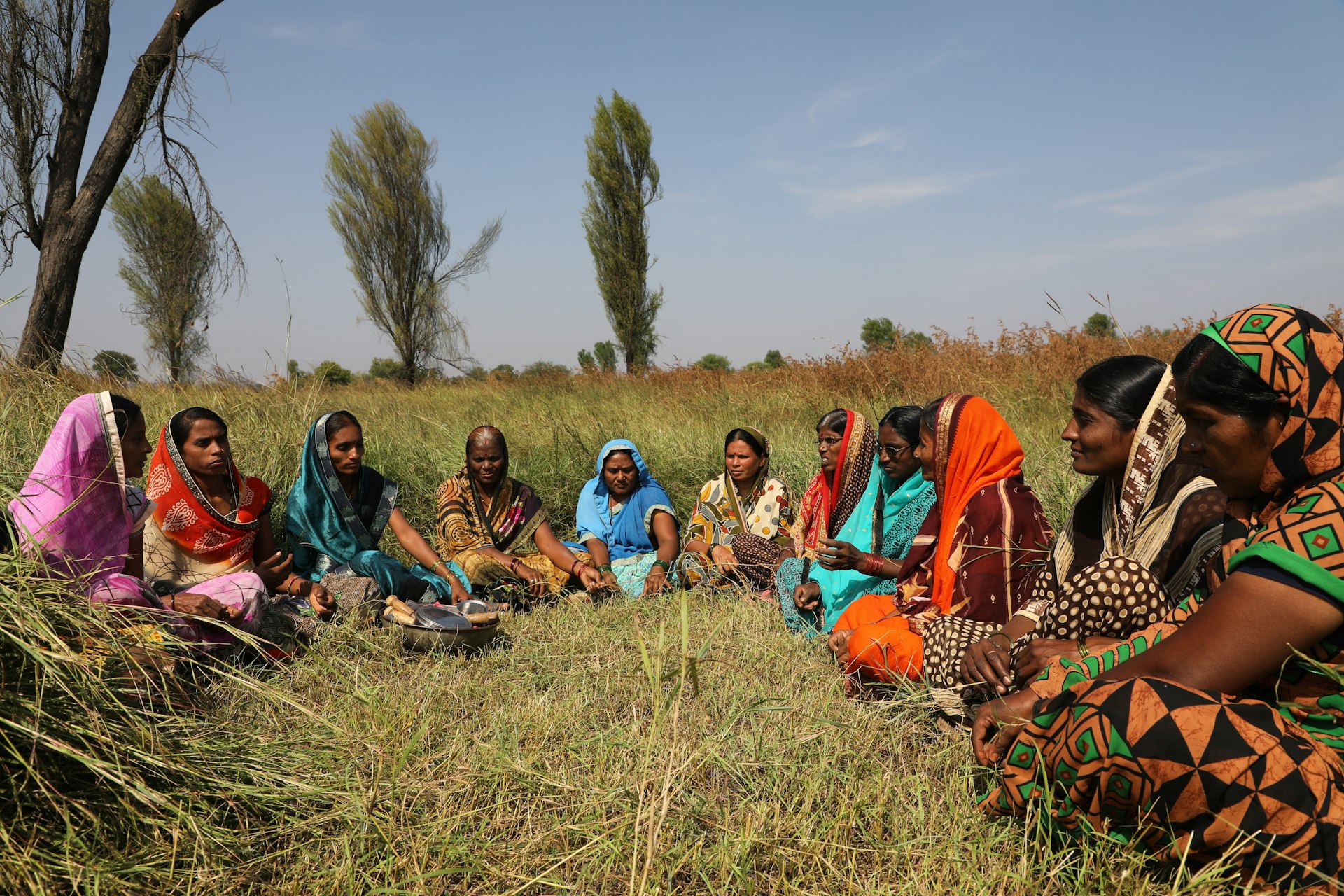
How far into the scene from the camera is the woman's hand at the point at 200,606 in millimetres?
3709

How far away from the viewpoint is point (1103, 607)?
2.35m

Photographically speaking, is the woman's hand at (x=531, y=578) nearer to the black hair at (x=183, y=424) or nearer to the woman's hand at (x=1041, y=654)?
the black hair at (x=183, y=424)

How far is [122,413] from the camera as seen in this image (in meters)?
3.54

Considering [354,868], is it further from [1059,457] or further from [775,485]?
[1059,457]

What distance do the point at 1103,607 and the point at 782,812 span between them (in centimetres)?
110

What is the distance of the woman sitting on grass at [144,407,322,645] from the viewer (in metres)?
4.29

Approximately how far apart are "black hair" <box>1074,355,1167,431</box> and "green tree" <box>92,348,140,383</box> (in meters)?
7.08

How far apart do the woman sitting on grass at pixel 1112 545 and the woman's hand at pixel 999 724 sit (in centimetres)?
21

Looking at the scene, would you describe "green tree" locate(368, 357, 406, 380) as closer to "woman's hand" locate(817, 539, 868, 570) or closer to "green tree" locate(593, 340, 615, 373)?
"green tree" locate(593, 340, 615, 373)

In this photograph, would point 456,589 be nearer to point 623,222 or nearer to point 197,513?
point 197,513

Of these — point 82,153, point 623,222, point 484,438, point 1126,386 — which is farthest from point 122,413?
point 623,222

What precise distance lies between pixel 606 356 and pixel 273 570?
21097mm

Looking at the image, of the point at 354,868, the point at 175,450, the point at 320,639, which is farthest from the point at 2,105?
the point at 354,868

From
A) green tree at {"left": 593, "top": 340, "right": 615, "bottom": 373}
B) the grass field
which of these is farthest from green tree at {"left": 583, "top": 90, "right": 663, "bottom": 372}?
the grass field
